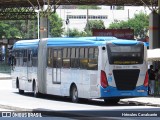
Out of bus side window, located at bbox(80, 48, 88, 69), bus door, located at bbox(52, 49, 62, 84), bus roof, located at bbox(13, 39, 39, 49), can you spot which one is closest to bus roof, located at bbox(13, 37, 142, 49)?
bus roof, located at bbox(13, 39, 39, 49)

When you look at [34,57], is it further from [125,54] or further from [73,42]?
[125,54]

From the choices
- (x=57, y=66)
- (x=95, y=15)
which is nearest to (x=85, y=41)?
(x=57, y=66)

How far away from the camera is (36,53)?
32656 millimetres

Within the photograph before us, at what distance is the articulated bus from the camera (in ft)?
86.4

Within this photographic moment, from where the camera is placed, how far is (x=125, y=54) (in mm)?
26766

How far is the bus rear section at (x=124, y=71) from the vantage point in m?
26.3

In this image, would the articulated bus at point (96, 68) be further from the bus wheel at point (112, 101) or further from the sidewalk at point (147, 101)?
the sidewalk at point (147, 101)

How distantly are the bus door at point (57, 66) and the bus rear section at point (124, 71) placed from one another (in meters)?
3.97

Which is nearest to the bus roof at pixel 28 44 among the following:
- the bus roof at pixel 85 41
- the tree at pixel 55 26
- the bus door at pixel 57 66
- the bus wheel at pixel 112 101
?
the bus roof at pixel 85 41

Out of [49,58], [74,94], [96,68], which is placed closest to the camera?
[96,68]

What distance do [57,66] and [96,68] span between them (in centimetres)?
393

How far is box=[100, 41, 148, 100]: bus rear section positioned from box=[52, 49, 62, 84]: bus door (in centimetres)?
397

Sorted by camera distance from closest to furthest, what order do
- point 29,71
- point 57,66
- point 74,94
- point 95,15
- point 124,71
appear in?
1. point 124,71
2. point 74,94
3. point 57,66
4. point 29,71
5. point 95,15

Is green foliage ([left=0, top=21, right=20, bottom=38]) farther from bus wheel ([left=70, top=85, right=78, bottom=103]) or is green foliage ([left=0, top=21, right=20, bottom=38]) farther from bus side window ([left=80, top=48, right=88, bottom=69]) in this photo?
bus side window ([left=80, top=48, right=88, bottom=69])
